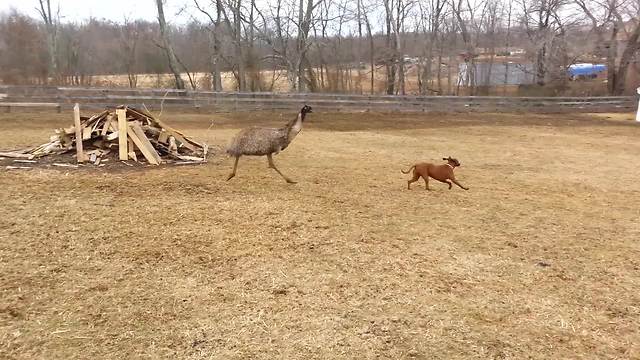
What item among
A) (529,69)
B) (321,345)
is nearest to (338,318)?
(321,345)

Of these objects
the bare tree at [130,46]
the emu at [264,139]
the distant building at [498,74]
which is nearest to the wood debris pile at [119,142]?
the emu at [264,139]

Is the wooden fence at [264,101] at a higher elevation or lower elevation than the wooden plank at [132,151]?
higher

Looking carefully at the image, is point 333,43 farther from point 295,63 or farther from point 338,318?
point 338,318

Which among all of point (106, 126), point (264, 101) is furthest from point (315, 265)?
point (264, 101)

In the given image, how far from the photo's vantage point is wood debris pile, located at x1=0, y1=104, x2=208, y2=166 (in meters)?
8.66

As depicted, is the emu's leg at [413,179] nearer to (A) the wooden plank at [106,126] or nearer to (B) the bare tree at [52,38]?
(A) the wooden plank at [106,126]

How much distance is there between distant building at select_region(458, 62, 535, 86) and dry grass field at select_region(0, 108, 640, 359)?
76.4ft

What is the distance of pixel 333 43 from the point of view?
1148 inches

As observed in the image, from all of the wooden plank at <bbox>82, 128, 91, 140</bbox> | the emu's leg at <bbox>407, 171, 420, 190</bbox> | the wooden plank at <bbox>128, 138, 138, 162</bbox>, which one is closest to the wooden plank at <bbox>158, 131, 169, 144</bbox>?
the wooden plank at <bbox>128, 138, 138, 162</bbox>

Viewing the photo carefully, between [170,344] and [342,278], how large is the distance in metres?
1.64

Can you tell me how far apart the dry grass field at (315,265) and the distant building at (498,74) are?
23283mm

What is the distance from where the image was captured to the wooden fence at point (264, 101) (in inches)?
736

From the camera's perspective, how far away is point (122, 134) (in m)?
8.60

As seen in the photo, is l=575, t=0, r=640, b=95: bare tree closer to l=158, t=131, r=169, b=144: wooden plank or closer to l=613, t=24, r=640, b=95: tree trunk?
l=613, t=24, r=640, b=95: tree trunk
